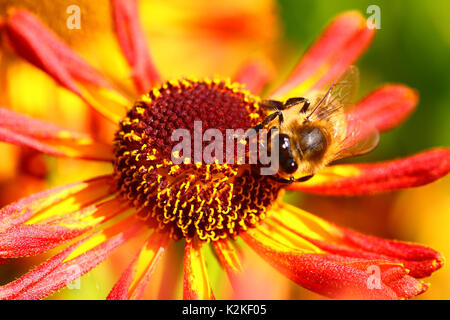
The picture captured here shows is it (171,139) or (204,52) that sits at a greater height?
(204,52)

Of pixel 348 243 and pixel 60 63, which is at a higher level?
pixel 60 63

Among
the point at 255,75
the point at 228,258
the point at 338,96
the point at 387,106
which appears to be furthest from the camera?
the point at 255,75

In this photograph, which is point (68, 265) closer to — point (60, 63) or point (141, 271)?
point (141, 271)

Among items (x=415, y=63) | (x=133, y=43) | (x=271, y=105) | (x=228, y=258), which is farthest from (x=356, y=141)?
(x=415, y=63)

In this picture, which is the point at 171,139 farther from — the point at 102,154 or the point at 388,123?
the point at 388,123

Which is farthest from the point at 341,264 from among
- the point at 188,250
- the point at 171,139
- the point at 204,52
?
the point at 204,52

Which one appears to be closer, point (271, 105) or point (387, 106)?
point (271, 105)
